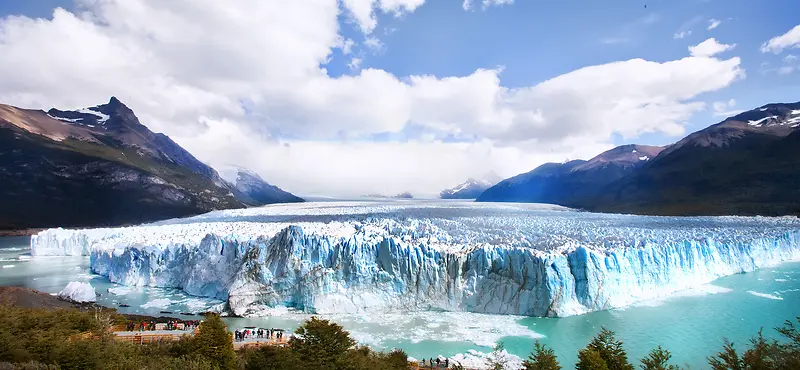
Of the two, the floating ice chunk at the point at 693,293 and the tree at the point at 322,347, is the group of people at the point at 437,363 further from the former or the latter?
the floating ice chunk at the point at 693,293

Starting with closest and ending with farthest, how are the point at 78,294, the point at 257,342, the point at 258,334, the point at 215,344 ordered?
the point at 215,344
the point at 257,342
the point at 258,334
the point at 78,294

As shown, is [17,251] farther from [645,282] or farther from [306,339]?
[645,282]

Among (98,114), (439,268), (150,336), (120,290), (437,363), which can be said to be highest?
(98,114)

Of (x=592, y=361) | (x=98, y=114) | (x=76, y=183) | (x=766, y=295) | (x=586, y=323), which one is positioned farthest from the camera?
(x=98, y=114)

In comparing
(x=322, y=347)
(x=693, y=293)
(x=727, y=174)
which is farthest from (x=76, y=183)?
(x=727, y=174)

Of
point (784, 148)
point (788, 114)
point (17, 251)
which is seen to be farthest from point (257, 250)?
point (788, 114)

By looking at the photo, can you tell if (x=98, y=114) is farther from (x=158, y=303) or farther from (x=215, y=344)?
(x=215, y=344)
